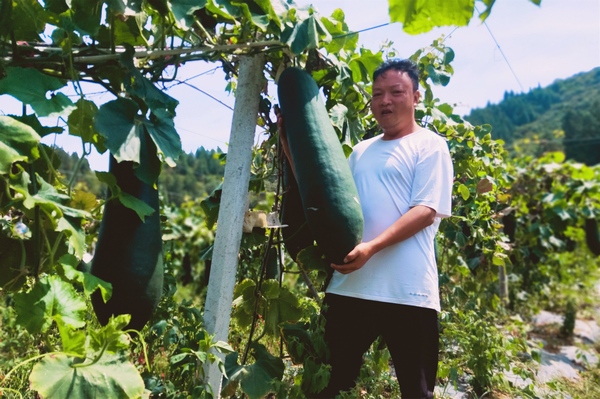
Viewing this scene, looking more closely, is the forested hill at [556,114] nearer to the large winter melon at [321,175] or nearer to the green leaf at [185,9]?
the large winter melon at [321,175]

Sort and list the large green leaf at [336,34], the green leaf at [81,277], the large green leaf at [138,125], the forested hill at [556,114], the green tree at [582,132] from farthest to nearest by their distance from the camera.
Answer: the forested hill at [556,114] < the green tree at [582,132] < the large green leaf at [336,34] < the large green leaf at [138,125] < the green leaf at [81,277]

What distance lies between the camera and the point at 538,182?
7.02 meters

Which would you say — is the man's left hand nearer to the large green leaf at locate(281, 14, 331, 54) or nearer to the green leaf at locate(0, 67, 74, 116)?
the large green leaf at locate(281, 14, 331, 54)

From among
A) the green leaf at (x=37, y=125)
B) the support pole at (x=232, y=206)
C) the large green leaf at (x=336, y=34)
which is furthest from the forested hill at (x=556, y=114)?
the green leaf at (x=37, y=125)

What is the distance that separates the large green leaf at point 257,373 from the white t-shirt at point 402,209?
369 millimetres

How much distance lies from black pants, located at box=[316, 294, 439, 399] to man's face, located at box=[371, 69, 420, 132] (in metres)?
0.65

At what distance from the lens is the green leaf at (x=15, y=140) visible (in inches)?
49.8

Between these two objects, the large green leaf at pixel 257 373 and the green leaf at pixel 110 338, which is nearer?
the green leaf at pixel 110 338

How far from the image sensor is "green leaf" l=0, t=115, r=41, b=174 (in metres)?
1.26

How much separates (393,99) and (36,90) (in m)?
1.15

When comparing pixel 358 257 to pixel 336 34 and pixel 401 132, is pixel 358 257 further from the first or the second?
pixel 336 34

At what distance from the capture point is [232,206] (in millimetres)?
1998

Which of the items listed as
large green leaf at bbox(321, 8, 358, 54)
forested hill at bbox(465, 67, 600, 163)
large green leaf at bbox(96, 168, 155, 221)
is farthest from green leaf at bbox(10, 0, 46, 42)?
forested hill at bbox(465, 67, 600, 163)

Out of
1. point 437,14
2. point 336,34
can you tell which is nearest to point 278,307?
point 336,34
